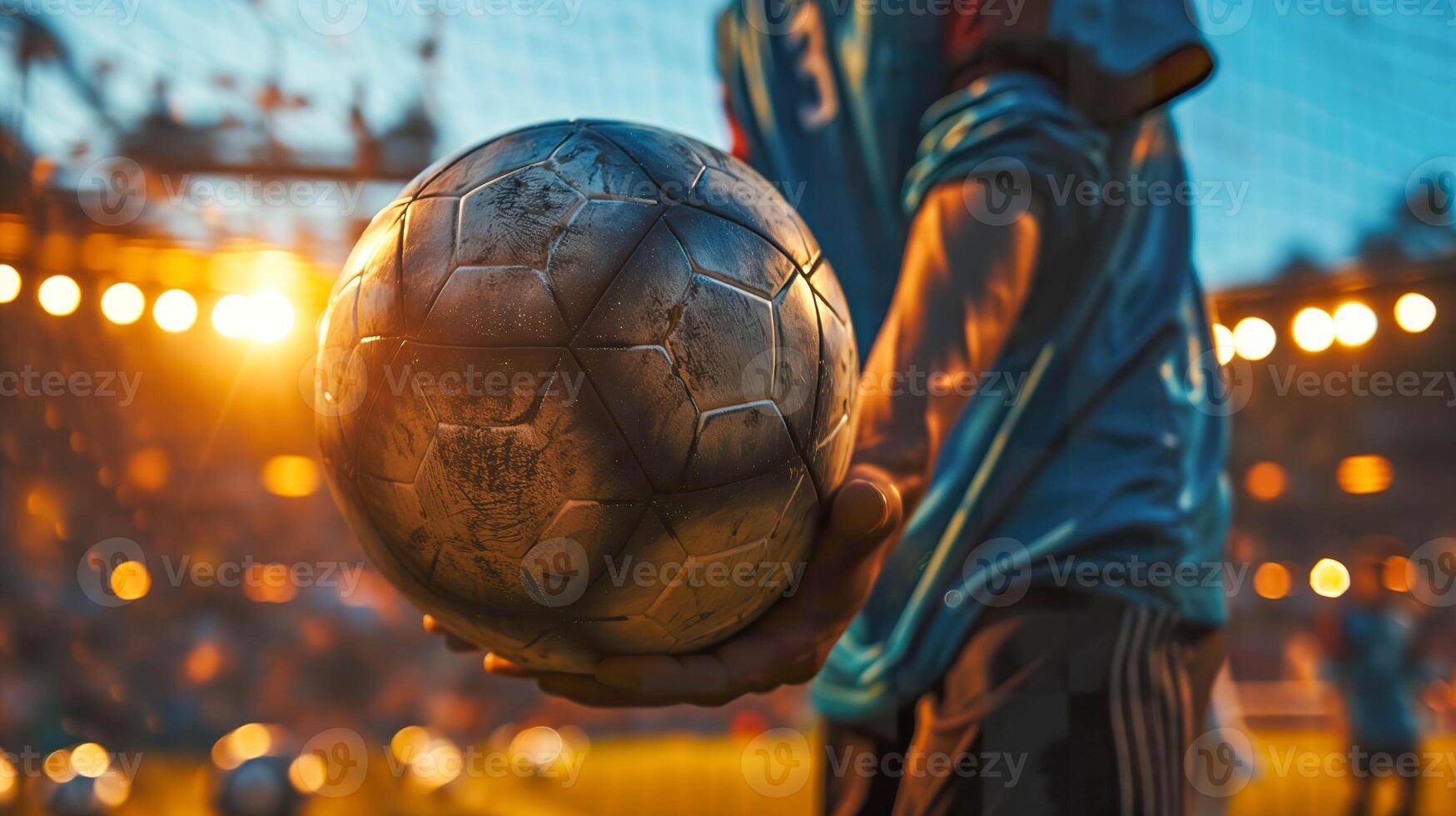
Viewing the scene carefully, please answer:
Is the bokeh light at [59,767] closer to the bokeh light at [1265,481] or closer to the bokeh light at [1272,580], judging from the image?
the bokeh light at [1272,580]

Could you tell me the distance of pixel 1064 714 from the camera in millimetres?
1238

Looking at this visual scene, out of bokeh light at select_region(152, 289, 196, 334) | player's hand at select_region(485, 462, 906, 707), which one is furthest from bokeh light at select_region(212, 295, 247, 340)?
player's hand at select_region(485, 462, 906, 707)

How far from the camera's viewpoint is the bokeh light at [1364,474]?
9836 millimetres

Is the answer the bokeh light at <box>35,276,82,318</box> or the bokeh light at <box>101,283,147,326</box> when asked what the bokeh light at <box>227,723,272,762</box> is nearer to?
the bokeh light at <box>35,276,82,318</box>

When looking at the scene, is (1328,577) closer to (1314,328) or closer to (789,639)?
(1314,328)

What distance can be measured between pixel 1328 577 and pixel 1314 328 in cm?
238

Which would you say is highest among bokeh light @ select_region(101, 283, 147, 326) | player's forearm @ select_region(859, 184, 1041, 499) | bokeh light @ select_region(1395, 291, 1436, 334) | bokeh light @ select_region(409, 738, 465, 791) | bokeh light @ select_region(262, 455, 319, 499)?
player's forearm @ select_region(859, 184, 1041, 499)

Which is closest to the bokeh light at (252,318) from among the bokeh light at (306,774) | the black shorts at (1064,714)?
the bokeh light at (306,774)

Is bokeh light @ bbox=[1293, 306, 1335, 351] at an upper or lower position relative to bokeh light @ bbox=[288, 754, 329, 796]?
lower

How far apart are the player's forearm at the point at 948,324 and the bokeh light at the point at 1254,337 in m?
9.08

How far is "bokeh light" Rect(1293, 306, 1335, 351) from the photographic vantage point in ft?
31.0

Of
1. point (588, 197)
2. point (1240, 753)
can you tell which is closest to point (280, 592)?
point (1240, 753)

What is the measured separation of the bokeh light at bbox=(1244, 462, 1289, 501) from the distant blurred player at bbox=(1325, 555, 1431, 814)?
6.03m

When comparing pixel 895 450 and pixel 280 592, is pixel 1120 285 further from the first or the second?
pixel 280 592
